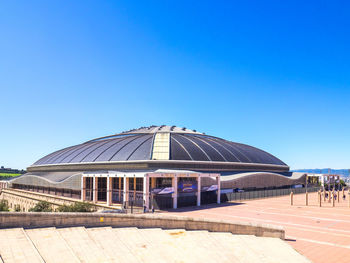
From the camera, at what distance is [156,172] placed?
34.3 meters

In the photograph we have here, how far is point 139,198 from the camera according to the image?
120 ft

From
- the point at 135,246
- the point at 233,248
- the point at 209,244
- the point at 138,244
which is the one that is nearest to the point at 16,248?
the point at 135,246

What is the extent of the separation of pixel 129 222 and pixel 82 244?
14.0 ft

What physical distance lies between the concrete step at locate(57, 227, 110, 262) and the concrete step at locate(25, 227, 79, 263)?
329 millimetres

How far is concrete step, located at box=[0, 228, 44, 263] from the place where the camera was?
11328 mm

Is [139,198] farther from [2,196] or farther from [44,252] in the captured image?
[2,196]

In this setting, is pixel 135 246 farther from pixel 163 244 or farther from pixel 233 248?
pixel 233 248

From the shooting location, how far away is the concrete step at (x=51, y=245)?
12.1 m

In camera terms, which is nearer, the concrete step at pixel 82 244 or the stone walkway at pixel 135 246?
the stone walkway at pixel 135 246

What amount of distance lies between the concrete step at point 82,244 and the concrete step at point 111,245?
0.93ft

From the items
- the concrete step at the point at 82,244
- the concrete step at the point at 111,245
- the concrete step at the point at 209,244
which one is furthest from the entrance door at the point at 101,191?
the concrete step at the point at 82,244

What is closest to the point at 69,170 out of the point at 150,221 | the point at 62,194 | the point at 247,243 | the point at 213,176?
the point at 62,194

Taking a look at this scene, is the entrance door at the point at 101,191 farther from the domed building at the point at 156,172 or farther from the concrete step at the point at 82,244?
the concrete step at the point at 82,244

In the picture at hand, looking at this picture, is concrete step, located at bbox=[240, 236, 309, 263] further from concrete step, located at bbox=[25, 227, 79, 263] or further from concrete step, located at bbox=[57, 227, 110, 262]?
concrete step, located at bbox=[25, 227, 79, 263]
